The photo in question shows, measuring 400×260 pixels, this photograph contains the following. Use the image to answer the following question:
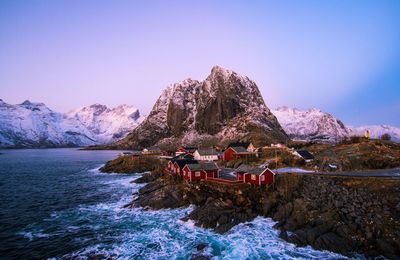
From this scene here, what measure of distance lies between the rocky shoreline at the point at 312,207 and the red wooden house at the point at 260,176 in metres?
1.14

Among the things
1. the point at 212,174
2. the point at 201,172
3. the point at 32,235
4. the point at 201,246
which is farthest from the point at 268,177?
the point at 32,235

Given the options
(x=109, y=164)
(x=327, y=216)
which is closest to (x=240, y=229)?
(x=327, y=216)

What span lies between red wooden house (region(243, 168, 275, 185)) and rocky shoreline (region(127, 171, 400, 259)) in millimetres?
1138

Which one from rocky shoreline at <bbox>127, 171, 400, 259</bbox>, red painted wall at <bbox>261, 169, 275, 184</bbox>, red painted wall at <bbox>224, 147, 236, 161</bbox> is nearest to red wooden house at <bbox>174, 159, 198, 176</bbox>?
rocky shoreline at <bbox>127, 171, 400, 259</bbox>

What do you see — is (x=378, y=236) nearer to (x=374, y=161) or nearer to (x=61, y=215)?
(x=374, y=161)

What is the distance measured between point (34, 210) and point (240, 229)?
36.8 m

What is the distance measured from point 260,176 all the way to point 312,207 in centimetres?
1114

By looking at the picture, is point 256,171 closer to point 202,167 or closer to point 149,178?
point 202,167

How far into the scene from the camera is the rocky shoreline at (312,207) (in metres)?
31.6

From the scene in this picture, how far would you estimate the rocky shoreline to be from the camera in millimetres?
31641

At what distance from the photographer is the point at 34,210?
164 feet

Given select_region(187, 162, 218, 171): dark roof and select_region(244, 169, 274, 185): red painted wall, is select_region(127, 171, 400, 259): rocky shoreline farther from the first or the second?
select_region(187, 162, 218, 171): dark roof

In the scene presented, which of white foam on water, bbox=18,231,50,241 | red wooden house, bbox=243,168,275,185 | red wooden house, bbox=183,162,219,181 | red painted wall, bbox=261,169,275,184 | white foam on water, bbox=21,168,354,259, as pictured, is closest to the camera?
white foam on water, bbox=21,168,354,259

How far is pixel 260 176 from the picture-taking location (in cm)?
4853
